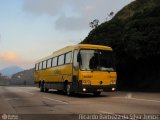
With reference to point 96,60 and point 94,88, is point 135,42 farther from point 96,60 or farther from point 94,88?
point 94,88

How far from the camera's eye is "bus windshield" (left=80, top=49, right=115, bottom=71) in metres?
28.8

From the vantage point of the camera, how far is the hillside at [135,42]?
38.1m

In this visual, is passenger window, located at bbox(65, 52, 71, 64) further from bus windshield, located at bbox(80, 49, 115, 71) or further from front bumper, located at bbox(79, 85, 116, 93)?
front bumper, located at bbox(79, 85, 116, 93)

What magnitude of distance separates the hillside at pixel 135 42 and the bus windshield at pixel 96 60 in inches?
337

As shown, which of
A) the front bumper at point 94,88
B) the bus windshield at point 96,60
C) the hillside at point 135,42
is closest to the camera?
the front bumper at point 94,88

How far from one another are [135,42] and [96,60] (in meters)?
10.3

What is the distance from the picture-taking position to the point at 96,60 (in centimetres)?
2897

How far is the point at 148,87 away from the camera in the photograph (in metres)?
42.6

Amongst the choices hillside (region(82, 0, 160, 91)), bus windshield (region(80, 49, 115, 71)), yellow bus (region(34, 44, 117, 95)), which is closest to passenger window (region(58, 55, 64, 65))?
yellow bus (region(34, 44, 117, 95))

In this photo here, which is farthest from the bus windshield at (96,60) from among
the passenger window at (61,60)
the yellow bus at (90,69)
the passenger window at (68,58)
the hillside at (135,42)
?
the hillside at (135,42)

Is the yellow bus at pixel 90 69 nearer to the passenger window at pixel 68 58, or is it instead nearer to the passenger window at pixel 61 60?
the passenger window at pixel 68 58

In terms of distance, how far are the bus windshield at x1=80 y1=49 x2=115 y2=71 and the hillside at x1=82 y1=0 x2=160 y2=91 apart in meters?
8.56

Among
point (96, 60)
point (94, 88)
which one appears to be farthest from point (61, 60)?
point (94, 88)

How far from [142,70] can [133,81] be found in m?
1.59
